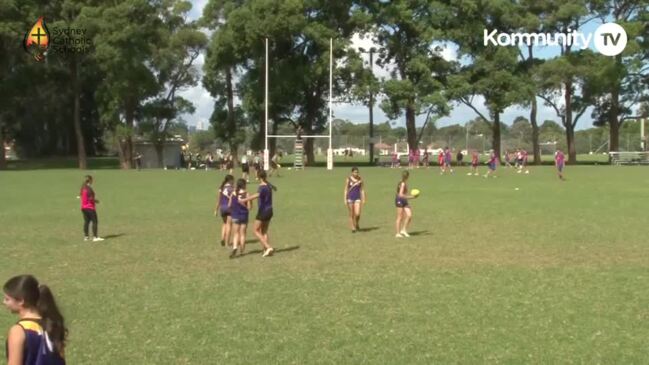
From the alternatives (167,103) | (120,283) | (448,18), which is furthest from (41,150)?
(120,283)

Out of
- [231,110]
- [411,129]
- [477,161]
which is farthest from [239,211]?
[231,110]

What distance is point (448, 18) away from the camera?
6147 centimetres

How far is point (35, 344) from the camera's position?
3.63 meters

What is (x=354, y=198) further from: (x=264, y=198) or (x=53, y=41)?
(x=53, y=41)

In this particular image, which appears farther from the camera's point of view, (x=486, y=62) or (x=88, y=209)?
(x=486, y=62)

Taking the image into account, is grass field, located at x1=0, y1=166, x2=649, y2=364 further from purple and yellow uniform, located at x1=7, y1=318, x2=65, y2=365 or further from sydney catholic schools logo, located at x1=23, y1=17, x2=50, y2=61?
sydney catholic schools logo, located at x1=23, y1=17, x2=50, y2=61

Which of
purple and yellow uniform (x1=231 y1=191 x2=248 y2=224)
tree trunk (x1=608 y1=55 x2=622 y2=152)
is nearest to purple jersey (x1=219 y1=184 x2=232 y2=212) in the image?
purple and yellow uniform (x1=231 y1=191 x2=248 y2=224)

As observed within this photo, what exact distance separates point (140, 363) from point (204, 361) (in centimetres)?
57

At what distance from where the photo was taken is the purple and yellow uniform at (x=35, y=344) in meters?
3.62

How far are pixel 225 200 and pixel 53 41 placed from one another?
46773 mm

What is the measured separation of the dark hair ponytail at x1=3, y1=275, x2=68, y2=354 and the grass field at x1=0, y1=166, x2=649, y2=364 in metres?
0.43

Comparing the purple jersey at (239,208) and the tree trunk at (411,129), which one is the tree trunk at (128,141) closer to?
the tree trunk at (411,129)

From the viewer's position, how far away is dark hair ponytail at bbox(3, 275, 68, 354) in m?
3.61

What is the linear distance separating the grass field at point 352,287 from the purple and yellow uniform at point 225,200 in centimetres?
79
